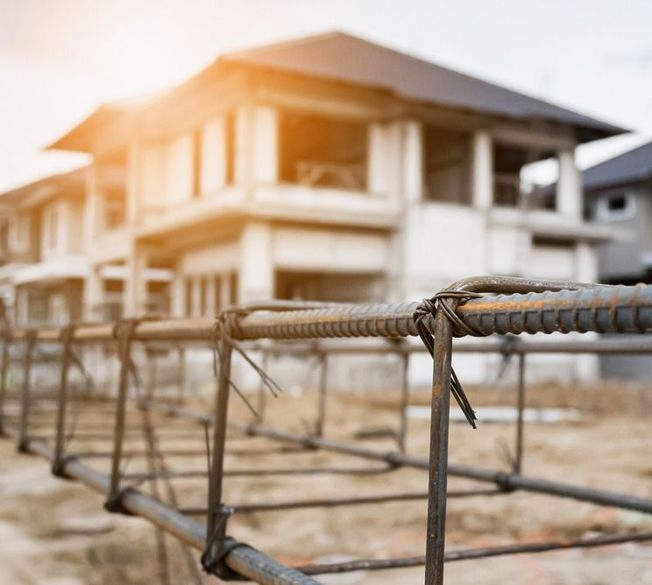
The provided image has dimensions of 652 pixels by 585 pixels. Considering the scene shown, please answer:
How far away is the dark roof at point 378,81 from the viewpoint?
16469 mm

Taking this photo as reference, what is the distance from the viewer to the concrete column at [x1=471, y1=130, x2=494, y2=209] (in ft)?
62.8

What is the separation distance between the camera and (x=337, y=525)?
4.35m

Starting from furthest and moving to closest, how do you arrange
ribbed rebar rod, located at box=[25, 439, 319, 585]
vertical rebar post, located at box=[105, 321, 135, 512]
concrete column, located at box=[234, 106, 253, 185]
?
concrete column, located at box=[234, 106, 253, 185], vertical rebar post, located at box=[105, 321, 135, 512], ribbed rebar rod, located at box=[25, 439, 319, 585]

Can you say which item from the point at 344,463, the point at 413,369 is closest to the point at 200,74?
the point at 413,369

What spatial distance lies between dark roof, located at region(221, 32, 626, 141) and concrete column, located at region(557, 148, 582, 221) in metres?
0.75

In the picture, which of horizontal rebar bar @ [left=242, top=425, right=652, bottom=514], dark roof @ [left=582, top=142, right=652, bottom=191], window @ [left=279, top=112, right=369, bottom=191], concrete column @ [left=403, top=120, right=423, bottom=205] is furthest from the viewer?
dark roof @ [left=582, top=142, right=652, bottom=191]

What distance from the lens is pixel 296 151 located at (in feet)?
73.6

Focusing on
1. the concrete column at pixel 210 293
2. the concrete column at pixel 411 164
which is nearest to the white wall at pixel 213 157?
the concrete column at pixel 210 293

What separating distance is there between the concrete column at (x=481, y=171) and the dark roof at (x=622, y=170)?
7.28 m

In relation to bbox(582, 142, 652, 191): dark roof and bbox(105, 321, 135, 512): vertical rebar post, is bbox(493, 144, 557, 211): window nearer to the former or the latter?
bbox(582, 142, 652, 191): dark roof

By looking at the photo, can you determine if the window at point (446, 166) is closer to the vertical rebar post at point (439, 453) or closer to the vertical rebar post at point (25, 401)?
the vertical rebar post at point (25, 401)

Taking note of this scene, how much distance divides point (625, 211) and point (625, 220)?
312 mm

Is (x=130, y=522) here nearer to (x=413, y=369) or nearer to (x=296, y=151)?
(x=413, y=369)

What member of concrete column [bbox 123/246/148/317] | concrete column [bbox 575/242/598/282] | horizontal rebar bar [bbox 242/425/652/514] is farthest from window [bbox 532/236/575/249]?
horizontal rebar bar [bbox 242/425/652/514]
